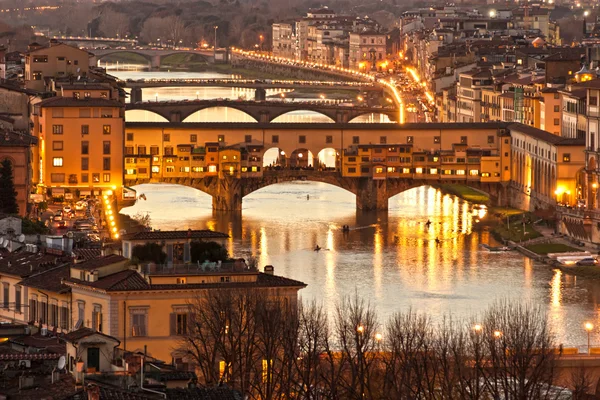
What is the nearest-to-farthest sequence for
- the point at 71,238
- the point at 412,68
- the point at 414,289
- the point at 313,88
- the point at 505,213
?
the point at 71,238, the point at 414,289, the point at 505,213, the point at 313,88, the point at 412,68

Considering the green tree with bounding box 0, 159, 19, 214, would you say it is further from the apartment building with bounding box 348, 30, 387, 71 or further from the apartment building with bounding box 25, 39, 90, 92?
the apartment building with bounding box 348, 30, 387, 71

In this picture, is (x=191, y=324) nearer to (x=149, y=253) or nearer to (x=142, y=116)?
(x=149, y=253)

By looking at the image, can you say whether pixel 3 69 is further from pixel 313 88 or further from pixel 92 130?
pixel 313 88

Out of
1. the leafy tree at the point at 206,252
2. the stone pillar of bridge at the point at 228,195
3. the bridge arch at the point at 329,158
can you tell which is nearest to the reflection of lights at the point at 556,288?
the leafy tree at the point at 206,252

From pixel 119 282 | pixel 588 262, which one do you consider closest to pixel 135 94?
pixel 588 262

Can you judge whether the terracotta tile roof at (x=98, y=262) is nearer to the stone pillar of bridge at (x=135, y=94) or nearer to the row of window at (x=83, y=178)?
the row of window at (x=83, y=178)

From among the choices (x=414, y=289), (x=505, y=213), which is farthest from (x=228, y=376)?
(x=505, y=213)
